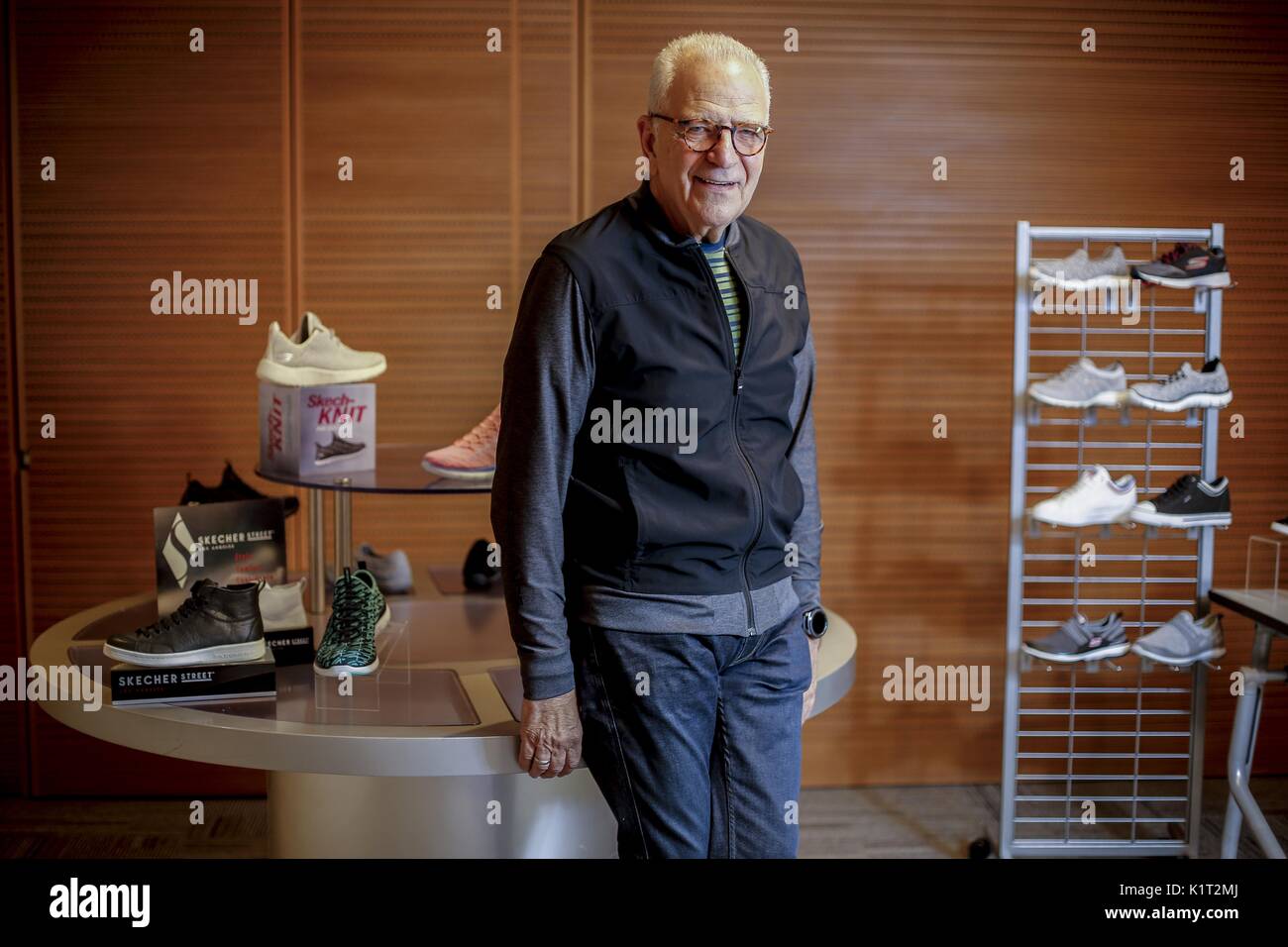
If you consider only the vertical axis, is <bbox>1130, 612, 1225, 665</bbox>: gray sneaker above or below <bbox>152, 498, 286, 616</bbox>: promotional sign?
below

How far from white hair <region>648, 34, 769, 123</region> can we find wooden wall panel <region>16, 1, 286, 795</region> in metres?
2.19

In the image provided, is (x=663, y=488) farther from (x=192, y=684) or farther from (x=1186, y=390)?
(x=1186, y=390)

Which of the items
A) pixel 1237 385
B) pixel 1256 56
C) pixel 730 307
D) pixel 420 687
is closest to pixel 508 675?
pixel 420 687

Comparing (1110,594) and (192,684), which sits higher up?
(192,684)

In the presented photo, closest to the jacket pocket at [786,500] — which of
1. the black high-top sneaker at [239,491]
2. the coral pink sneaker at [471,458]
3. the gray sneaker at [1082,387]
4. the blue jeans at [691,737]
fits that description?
the blue jeans at [691,737]

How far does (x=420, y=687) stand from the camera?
229 cm

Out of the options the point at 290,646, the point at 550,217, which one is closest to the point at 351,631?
the point at 290,646

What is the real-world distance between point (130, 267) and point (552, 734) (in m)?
2.50

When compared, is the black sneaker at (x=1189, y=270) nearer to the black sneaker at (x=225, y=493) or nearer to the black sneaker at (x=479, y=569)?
the black sneaker at (x=479, y=569)

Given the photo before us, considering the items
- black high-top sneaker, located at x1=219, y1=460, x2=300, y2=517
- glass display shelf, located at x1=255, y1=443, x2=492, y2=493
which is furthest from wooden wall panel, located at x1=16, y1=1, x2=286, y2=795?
glass display shelf, located at x1=255, y1=443, x2=492, y2=493

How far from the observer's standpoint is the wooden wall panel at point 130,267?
3625 mm

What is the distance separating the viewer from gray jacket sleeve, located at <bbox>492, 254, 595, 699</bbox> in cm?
175

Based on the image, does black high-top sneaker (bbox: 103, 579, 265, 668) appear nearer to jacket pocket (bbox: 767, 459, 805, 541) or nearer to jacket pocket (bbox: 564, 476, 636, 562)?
jacket pocket (bbox: 564, 476, 636, 562)

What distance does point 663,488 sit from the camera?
180cm
